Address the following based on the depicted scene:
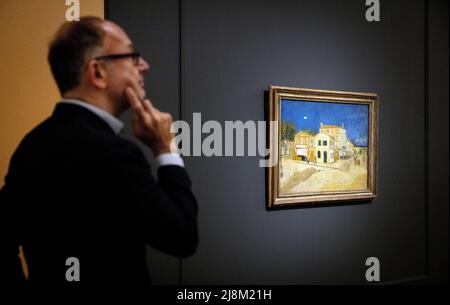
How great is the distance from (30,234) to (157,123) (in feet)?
1.68

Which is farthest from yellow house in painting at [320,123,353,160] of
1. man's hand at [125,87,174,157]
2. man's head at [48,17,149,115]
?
man's head at [48,17,149,115]

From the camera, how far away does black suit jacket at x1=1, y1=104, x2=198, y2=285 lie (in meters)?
1.05

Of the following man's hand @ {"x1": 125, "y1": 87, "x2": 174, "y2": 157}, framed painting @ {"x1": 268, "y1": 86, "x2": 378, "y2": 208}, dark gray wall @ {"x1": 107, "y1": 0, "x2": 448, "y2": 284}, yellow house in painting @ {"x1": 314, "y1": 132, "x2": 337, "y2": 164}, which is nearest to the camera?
man's hand @ {"x1": 125, "y1": 87, "x2": 174, "y2": 157}

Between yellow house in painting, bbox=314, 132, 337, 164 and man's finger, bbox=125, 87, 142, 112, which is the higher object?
man's finger, bbox=125, 87, 142, 112

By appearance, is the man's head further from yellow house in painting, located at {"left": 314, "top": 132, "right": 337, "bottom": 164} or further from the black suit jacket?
yellow house in painting, located at {"left": 314, "top": 132, "right": 337, "bottom": 164}

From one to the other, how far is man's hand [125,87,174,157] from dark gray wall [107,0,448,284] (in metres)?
0.99

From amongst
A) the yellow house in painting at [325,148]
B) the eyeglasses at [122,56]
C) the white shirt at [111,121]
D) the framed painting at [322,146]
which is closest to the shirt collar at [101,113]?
the white shirt at [111,121]

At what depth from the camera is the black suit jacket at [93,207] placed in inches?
41.3

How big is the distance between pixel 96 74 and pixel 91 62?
4cm

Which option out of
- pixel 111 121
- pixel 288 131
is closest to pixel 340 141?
pixel 288 131

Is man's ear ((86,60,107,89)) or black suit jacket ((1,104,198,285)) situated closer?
black suit jacket ((1,104,198,285))

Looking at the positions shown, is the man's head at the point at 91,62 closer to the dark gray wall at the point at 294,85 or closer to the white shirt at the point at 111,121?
the white shirt at the point at 111,121
